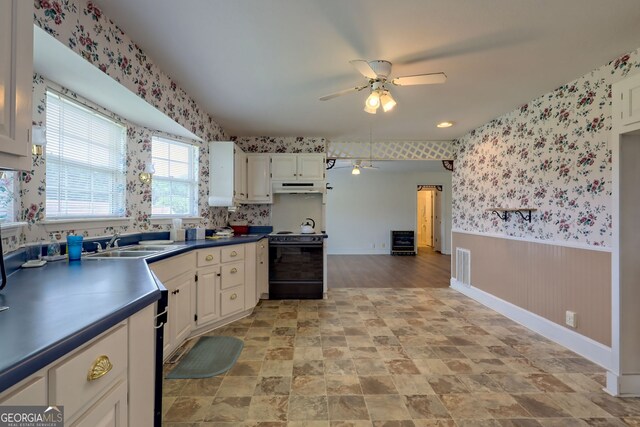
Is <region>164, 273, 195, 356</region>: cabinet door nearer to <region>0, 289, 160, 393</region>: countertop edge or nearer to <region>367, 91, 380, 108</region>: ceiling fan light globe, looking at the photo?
<region>0, 289, 160, 393</region>: countertop edge

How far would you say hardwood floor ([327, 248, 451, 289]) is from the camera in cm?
491

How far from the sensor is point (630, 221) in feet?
6.21

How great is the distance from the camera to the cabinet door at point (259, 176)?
4238mm

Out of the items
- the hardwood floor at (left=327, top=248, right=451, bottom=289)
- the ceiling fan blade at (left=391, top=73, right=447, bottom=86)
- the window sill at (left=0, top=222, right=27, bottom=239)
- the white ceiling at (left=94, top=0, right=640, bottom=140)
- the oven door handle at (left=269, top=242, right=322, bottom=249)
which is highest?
the white ceiling at (left=94, top=0, right=640, bottom=140)

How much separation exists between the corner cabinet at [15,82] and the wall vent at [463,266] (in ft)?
14.8

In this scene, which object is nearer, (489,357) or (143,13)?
(143,13)

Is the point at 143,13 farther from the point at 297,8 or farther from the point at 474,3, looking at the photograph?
the point at 474,3

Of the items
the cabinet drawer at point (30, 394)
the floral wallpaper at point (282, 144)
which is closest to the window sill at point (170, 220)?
the floral wallpaper at point (282, 144)

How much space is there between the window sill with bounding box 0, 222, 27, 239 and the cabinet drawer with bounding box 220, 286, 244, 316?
5.46ft

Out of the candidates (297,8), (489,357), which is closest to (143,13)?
(297,8)

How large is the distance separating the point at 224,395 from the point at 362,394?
89 cm

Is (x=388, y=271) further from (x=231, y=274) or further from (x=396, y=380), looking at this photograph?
(x=396, y=380)

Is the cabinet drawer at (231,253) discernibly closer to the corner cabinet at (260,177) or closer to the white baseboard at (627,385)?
the corner cabinet at (260,177)

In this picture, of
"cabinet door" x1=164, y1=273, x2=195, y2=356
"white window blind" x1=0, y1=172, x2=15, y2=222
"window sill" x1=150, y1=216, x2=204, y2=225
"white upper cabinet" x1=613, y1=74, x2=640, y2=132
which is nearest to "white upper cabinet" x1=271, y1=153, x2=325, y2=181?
"window sill" x1=150, y1=216, x2=204, y2=225
